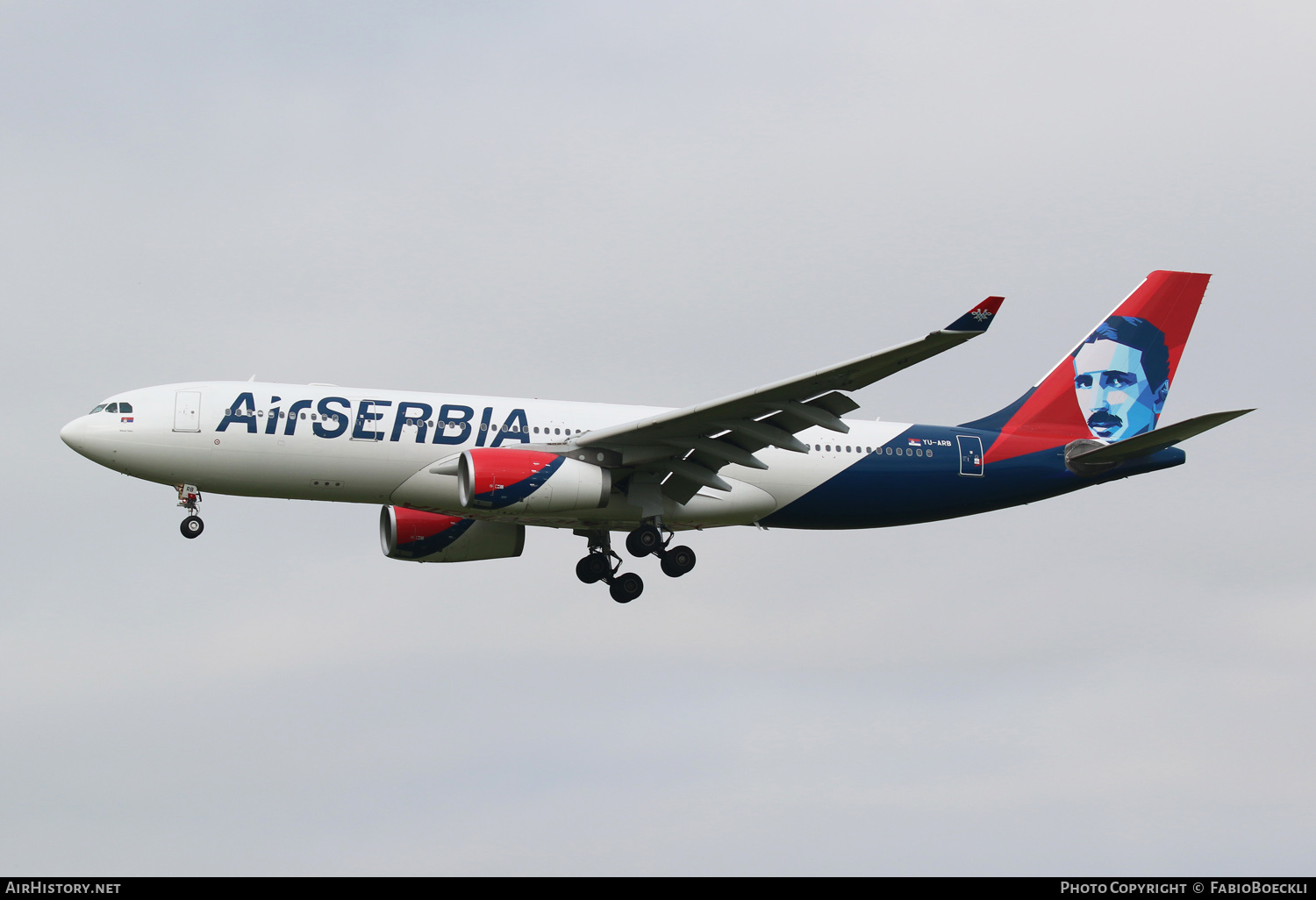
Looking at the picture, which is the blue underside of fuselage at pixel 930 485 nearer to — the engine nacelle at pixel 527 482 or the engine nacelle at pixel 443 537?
the engine nacelle at pixel 527 482

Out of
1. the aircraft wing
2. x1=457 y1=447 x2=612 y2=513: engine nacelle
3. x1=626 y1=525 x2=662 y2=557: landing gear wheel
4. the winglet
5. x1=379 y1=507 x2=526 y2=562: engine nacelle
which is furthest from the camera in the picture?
x1=379 y1=507 x2=526 y2=562: engine nacelle

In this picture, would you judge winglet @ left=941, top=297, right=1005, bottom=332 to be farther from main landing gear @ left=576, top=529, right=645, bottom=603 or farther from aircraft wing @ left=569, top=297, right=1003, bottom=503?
A: main landing gear @ left=576, top=529, right=645, bottom=603

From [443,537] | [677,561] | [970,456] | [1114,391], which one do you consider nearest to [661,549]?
[677,561]

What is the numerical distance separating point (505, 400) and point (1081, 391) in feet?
49.6

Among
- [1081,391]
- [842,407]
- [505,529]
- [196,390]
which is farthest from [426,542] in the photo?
[1081,391]

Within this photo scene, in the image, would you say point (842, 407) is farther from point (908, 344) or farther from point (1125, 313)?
point (1125, 313)

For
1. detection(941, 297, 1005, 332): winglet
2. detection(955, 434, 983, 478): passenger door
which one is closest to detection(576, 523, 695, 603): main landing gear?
detection(955, 434, 983, 478): passenger door

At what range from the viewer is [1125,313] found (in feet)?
130

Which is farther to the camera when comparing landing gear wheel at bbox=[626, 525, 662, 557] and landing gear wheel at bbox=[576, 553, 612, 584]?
landing gear wheel at bbox=[576, 553, 612, 584]

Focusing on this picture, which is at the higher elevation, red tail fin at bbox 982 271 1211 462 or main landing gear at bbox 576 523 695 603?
red tail fin at bbox 982 271 1211 462

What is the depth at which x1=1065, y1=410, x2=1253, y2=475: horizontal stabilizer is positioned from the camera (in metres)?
31.2

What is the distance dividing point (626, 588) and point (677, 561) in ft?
7.05

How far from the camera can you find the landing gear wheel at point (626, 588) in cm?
3594

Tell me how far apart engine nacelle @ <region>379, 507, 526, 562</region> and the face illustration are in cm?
1495
